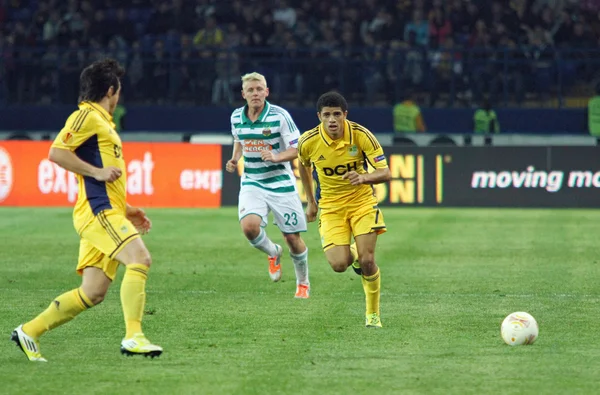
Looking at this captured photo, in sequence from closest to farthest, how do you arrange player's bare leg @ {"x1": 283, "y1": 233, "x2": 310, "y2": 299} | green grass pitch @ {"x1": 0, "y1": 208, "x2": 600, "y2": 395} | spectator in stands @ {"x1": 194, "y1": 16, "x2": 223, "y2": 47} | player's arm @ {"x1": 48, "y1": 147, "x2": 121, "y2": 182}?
1. green grass pitch @ {"x1": 0, "y1": 208, "x2": 600, "y2": 395}
2. player's arm @ {"x1": 48, "y1": 147, "x2": 121, "y2": 182}
3. player's bare leg @ {"x1": 283, "y1": 233, "x2": 310, "y2": 299}
4. spectator in stands @ {"x1": 194, "y1": 16, "x2": 223, "y2": 47}

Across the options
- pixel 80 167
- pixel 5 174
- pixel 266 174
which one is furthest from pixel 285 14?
pixel 80 167

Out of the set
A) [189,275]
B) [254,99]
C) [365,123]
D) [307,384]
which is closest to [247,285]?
[189,275]

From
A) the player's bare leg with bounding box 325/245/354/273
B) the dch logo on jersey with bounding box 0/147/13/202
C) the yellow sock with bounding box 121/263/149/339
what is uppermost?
the yellow sock with bounding box 121/263/149/339

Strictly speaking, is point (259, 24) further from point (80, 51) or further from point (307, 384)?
point (307, 384)

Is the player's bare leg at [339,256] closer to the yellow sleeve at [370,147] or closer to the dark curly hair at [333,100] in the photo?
the yellow sleeve at [370,147]

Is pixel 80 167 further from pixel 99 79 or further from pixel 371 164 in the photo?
pixel 371 164

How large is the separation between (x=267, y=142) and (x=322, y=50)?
15.7 metres

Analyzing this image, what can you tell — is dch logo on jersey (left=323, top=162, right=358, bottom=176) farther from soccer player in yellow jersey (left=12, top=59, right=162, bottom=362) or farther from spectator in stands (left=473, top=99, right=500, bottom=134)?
spectator in stands (left=473, top=99, right=500, bottom=134)

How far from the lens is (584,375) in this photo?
7.55 metres

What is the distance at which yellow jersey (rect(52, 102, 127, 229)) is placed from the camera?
7.84m

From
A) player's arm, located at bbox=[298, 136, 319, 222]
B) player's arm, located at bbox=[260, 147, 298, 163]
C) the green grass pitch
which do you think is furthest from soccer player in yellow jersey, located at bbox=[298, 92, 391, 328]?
player's arm, located at bbox=[260, 147, 298, 163]

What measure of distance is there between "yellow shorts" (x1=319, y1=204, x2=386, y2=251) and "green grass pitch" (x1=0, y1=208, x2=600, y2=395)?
2.25 ft

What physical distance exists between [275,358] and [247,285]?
4582mm

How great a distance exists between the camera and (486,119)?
27.0m
